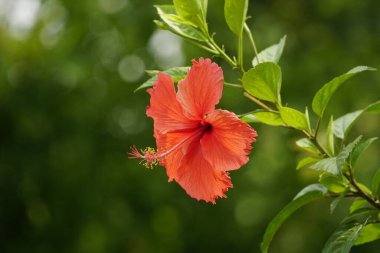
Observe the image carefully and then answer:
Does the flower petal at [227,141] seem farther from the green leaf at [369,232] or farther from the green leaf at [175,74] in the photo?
the green leaf at [369,232]

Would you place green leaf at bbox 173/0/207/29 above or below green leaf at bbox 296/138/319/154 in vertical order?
above

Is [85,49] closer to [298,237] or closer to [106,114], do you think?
[106,114]

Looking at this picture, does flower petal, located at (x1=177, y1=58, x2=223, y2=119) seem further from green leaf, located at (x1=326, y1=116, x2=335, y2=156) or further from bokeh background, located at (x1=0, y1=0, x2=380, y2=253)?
bokeh background, located at (x1=0, y1=0, x2=380, y2=253)

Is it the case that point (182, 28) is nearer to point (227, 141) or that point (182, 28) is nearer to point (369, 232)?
point (227, 141)

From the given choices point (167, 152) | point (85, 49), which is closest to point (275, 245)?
point (85, 49)

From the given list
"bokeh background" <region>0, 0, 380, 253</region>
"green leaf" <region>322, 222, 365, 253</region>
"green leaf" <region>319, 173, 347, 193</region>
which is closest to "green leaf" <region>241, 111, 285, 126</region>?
"green leaf" <region>319, 173, 347, 193</region>
